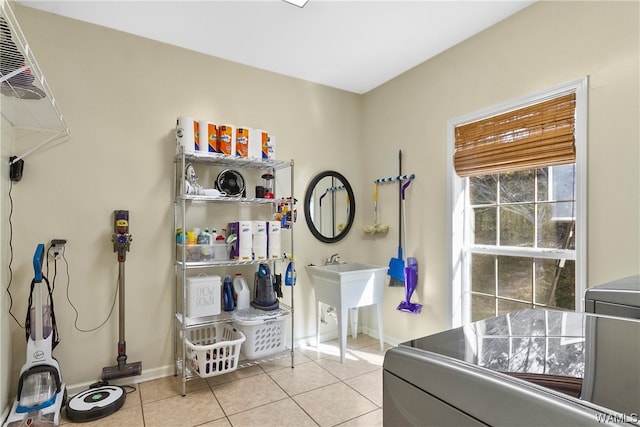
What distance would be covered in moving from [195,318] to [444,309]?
1.95 m

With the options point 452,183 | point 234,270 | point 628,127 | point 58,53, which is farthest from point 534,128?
point 58,53

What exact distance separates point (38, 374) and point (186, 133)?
1.74 metres

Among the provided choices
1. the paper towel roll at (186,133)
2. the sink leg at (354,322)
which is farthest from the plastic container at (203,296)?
the sink leg at (354,322)

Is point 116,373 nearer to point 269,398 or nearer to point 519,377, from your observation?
point 269,398

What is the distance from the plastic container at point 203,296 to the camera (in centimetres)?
244

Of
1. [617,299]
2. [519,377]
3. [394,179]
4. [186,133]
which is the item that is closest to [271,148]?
[186,133]

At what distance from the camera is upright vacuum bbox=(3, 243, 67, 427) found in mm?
1914

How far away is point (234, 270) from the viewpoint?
289 cm

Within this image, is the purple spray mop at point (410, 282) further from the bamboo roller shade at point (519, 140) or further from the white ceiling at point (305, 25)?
the white ceiling at point (305, 25)

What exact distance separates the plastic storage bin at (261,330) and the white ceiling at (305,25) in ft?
6.93

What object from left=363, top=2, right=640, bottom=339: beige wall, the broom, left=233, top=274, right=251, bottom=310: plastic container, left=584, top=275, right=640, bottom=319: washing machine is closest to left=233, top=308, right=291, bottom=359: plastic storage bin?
left=233, top=274, right=251, bottom=310: plastic container

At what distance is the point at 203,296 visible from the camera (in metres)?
2.47

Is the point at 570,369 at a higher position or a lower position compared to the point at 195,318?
higher

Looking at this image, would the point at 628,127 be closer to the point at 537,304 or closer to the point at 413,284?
the point at 537,304
